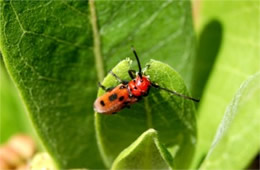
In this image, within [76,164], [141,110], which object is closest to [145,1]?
[141,110]

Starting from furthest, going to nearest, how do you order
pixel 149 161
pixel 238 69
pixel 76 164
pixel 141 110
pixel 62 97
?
pixel 238 69 → pixel 76 164 → pixel 62 97 → pixel 141 110 → pixel 149 161

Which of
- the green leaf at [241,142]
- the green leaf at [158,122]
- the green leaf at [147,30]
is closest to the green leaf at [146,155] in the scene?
the green leaf at [158,122]

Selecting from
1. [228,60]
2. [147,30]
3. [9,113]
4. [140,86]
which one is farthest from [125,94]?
[9,113]

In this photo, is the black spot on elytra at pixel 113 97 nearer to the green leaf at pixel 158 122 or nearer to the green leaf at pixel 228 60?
the green leaf at pixel 158 122

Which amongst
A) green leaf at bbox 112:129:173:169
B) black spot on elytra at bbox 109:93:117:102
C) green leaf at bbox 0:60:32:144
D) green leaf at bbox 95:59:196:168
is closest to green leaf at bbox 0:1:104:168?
black spot on elytra at bbox 109:93:117:102

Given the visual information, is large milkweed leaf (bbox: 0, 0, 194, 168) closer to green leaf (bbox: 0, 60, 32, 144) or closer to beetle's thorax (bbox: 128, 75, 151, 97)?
beetle's thorax (bbox: 128, 75, 151, 97)

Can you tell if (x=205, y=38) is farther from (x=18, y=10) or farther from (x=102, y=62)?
(x=18, y=10)
